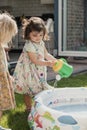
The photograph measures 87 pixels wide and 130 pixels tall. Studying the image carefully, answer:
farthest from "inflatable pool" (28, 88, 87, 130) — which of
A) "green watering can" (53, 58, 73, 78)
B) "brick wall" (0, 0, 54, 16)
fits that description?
"brick wall" (0, 0, 54, 16)

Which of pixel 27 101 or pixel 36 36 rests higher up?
pixel 36 36

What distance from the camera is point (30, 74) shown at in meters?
3.51

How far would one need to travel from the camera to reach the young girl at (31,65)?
3441 mm

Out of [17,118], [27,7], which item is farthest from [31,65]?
[27,7]

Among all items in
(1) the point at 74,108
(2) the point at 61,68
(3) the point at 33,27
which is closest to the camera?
(2) the point at 61,68

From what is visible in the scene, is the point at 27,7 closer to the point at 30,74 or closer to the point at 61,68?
the point at 30,74

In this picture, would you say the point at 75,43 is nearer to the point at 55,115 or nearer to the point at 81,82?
the point at 81,82

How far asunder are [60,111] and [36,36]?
2.95ft

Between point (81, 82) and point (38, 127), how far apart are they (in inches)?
96.0

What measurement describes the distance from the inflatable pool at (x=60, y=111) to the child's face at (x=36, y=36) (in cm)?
51

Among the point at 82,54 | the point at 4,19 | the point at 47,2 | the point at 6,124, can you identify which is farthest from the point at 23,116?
the point at 47,2

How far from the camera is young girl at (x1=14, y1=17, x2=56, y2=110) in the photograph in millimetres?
3441

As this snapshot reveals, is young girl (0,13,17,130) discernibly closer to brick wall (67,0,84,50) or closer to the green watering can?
the green watering can

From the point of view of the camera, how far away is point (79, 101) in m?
3.50
